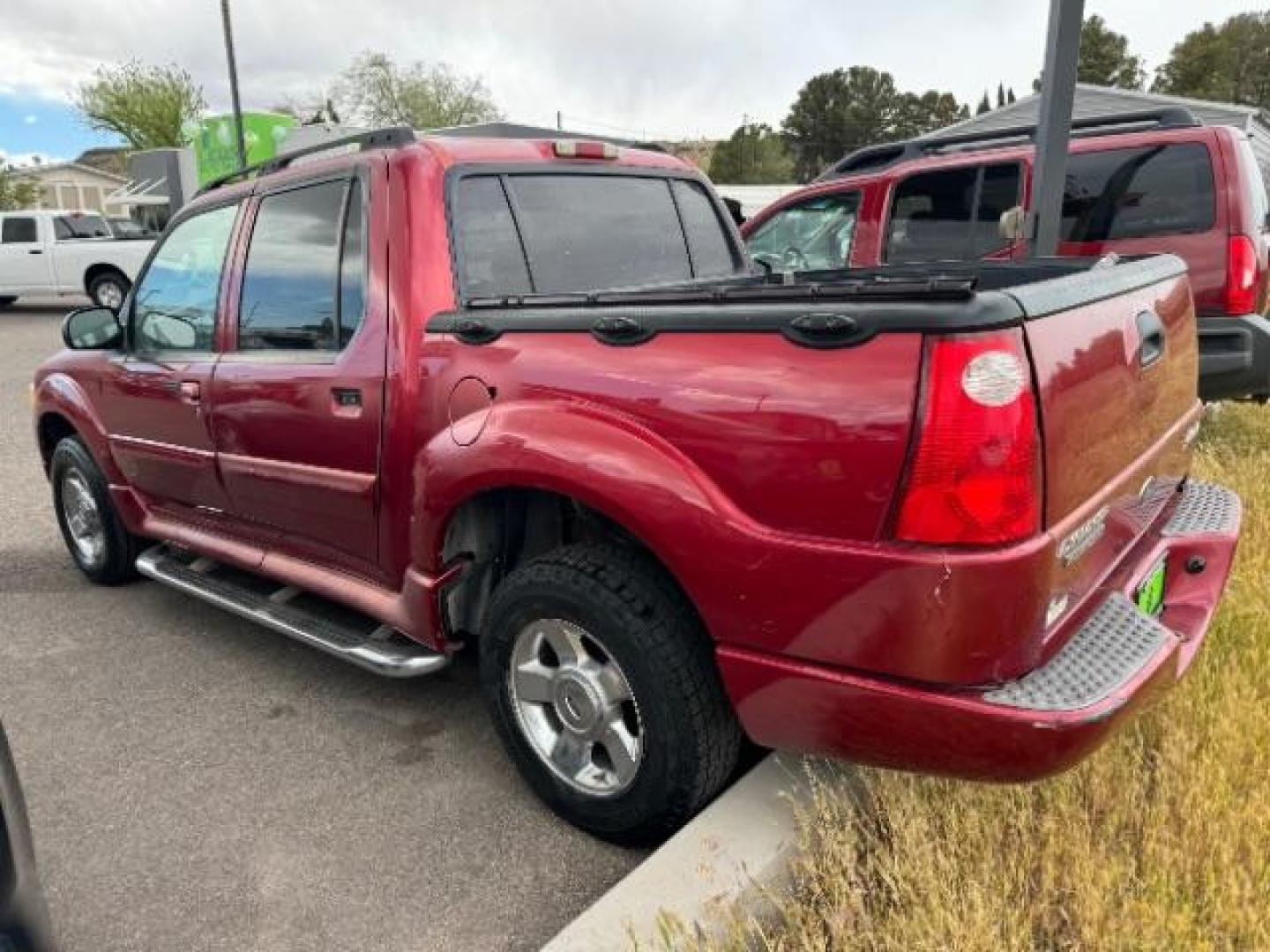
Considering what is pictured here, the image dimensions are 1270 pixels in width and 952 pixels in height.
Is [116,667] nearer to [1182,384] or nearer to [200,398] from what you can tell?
[200,398]

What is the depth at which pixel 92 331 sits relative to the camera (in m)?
4.08

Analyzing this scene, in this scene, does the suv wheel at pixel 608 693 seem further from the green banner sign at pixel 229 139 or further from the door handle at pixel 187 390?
the green banner sign at pixel 229 139

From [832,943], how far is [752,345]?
1.19 m

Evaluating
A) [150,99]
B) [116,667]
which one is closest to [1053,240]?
[116,667]

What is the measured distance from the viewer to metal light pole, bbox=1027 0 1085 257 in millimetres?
4098

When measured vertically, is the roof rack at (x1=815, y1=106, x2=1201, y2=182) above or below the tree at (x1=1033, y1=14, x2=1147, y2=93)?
below

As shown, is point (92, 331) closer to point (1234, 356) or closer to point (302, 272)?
point (302, 272)

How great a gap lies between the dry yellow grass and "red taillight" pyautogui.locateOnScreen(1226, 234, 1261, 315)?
3.54 metres

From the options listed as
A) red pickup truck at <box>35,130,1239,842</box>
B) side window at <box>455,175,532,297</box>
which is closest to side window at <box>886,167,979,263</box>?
red pickup truck at <box>35,130,1239,842</box>

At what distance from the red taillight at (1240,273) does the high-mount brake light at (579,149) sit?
3.85m

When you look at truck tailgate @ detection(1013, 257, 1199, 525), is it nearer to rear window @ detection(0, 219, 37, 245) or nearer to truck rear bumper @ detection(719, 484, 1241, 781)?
truck rear bumper @ detection(719, 484, 1241, 781)

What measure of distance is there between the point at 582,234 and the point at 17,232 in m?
19.1

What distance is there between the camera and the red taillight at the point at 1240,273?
5.26 meters

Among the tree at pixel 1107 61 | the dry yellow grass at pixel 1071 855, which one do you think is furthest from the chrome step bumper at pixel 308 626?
the tree at pixel 1107 61
